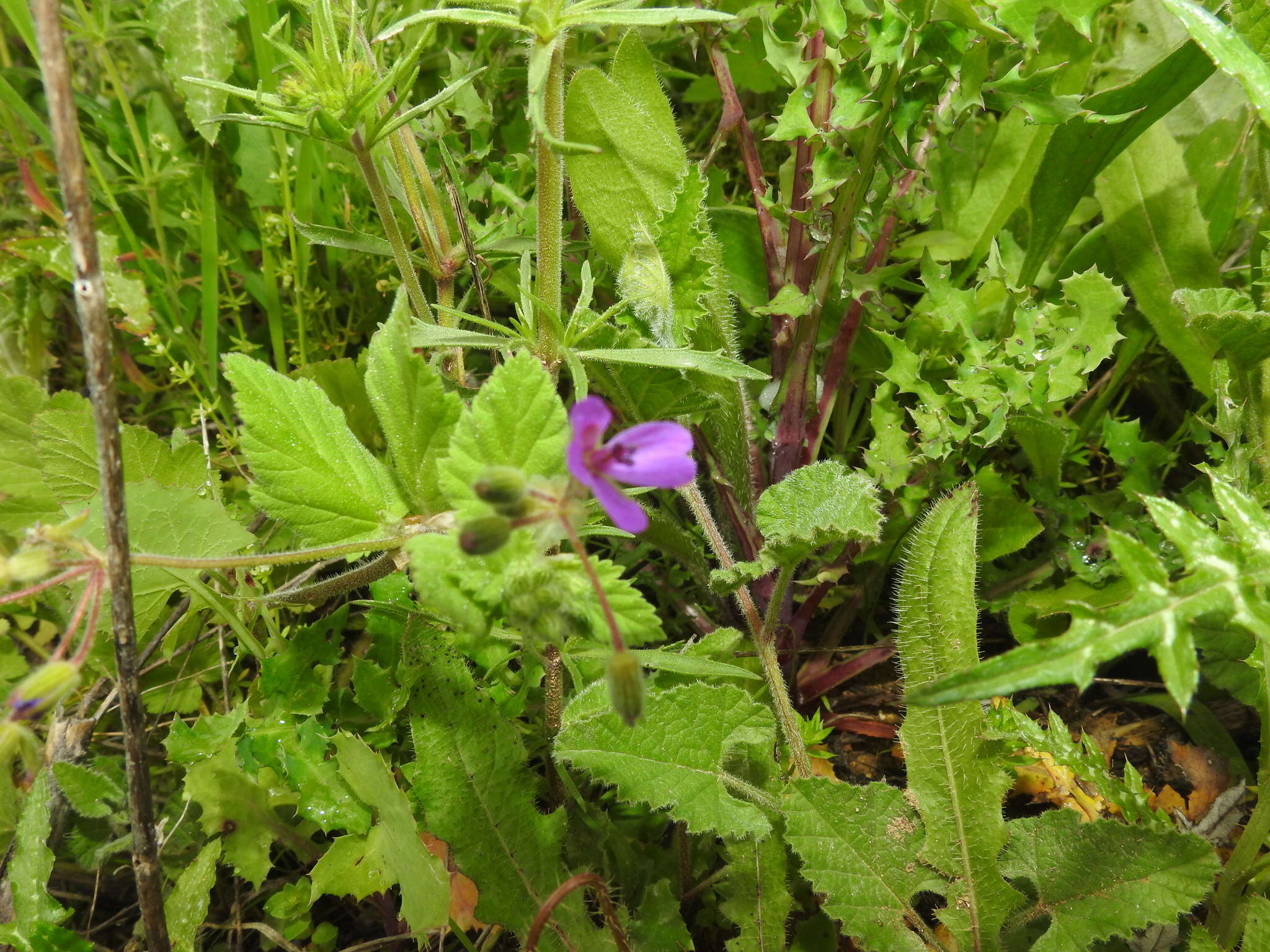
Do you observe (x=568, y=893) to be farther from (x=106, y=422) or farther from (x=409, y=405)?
(x=106, y=422)

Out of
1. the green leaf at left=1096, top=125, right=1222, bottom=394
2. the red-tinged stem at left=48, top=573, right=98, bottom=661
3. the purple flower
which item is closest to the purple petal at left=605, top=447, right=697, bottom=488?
the purple flower

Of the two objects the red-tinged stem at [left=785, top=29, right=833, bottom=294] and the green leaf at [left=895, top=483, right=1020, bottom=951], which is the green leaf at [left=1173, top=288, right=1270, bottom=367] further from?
the red-tinged stem at [left=785, top=29, right=833, bottom=294]

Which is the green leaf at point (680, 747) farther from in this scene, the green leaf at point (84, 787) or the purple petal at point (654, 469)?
the green leaf at point (84, 787)

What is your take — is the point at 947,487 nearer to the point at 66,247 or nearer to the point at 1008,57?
the point at 1008,57

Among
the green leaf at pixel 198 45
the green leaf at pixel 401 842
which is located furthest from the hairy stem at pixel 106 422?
the green leaf at pixel 198 45

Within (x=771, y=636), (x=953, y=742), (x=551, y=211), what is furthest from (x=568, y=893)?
(x=551, y=211)

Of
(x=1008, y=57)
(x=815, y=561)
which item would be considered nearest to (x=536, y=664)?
(x=815, y=561)
